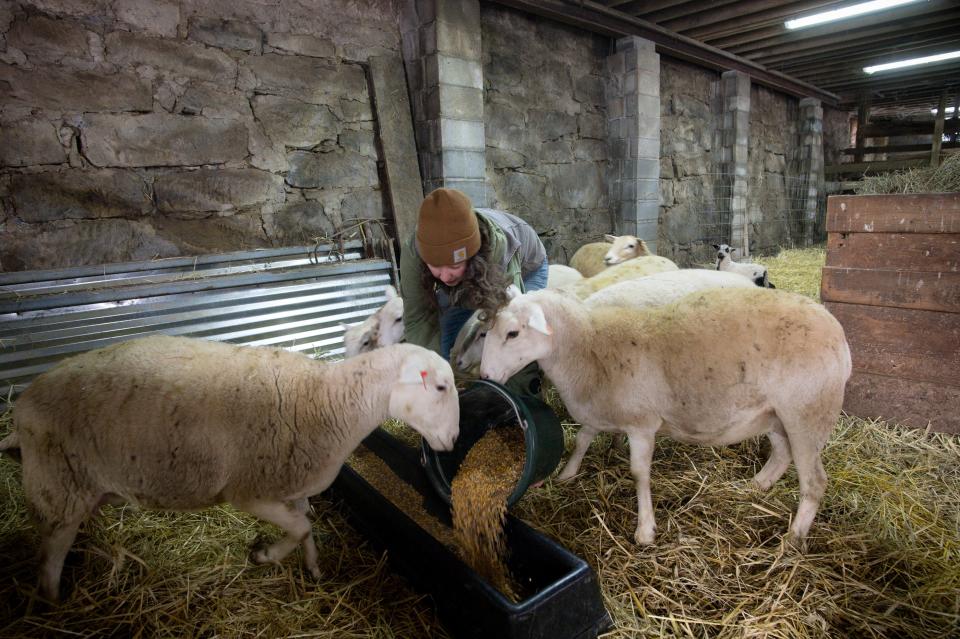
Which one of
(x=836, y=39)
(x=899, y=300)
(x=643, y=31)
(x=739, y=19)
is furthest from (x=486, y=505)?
(x=836, y=39)

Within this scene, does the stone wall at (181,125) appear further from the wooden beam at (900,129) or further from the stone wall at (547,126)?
the wooden beam at (900,129)

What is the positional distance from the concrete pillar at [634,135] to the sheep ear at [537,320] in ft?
18.2

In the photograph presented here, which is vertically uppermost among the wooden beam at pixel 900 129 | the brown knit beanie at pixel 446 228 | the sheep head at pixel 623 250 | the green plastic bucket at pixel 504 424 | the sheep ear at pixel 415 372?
the wooden beam at pixel 900 129

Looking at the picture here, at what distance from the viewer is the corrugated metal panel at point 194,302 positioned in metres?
3.62

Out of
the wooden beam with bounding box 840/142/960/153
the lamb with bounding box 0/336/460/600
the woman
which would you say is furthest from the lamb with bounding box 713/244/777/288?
the wooden beam with bounding box 840/142/960/153

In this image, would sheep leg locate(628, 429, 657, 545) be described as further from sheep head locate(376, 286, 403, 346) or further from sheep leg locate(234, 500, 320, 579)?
sheep head locate(376, 286, 403, 346)

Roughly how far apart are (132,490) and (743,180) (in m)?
10.7

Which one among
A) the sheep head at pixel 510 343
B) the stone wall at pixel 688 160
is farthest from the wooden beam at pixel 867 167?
the sheep head at pixel 510 343

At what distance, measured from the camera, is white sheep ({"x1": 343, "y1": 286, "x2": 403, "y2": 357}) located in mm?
3697

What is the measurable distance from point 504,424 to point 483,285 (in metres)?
0.79

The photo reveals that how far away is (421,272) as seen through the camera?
10.3 ft

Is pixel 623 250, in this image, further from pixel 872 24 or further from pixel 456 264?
pixel 872 24

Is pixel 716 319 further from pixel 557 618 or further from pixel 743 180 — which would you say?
pixel 743 180

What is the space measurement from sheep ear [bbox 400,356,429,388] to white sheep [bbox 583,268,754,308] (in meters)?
1.38
